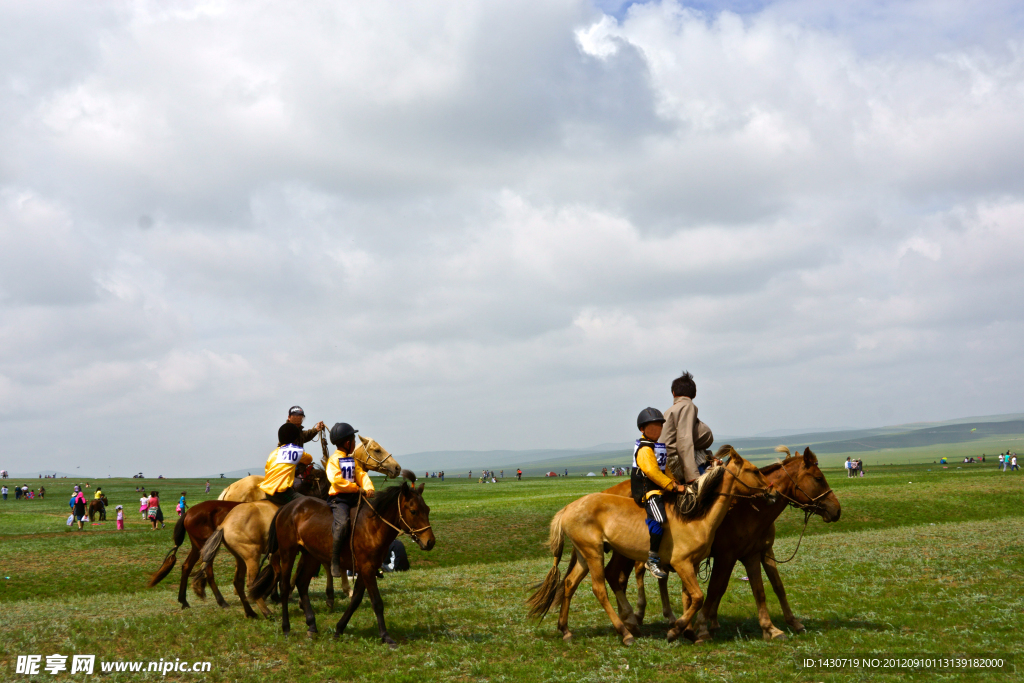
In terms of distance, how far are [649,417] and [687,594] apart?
2.73 m

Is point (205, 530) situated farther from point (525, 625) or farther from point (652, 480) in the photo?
point (652, 480)

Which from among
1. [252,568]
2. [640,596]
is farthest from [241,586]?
[640,596]

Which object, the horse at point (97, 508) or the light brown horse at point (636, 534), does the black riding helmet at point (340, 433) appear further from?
the horse at point (97, 508)

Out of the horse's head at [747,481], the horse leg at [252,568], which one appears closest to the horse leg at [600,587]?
the horse's head at [747,481]

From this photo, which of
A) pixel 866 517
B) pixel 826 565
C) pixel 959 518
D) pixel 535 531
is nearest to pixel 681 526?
pixel 826 565

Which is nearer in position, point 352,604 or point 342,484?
point 352,604

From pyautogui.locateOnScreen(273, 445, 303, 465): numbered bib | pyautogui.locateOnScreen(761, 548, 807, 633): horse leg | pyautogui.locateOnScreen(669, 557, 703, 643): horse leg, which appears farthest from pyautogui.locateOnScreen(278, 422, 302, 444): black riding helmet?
pyautogui.locateOnScreen(761, 548, 807, 633): horse leg

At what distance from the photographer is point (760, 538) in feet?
35.9

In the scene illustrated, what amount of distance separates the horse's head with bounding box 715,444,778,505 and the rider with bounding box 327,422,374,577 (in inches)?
235

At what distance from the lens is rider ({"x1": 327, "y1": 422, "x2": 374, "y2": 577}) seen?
38.3 ft

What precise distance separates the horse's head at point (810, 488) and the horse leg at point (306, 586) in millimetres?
8300

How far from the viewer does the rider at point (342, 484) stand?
11.7 m

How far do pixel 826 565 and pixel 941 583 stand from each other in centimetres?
400

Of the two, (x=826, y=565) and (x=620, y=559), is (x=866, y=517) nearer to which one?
(x=826, y=565)
